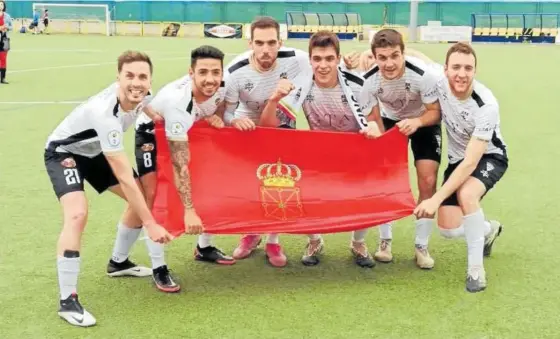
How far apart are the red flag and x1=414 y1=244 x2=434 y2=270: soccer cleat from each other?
0.40m

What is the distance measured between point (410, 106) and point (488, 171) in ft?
2.42

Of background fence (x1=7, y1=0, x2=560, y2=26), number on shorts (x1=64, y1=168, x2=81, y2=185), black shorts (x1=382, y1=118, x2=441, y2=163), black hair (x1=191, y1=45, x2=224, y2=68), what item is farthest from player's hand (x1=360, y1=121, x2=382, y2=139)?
background fence (x1=7, y1=0, x2=560, y2=26)

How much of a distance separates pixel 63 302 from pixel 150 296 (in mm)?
572

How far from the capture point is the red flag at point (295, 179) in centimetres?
468

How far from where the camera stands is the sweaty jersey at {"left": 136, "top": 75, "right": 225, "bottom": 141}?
427cm

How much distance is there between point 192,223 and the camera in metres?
4.39

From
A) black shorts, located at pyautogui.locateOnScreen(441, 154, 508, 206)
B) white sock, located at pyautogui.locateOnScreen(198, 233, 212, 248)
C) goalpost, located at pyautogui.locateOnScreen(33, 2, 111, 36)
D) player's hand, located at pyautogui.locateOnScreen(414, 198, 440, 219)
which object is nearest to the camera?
player's hand, located at pyautogui.locateOnScreen(414, 198, 440, 219)

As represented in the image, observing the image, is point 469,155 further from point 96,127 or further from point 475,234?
point 96,127

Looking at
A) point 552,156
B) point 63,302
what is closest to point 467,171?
point 63,302

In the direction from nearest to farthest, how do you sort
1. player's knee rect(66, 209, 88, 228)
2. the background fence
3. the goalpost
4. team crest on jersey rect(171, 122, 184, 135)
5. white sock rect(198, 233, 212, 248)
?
player's knee rect(66, 209, 88, 228) < team crest on jersey rect(171, 122, 184, 135) < white sock rect(198, 233, 212, 248) < the goalpost < the background fence

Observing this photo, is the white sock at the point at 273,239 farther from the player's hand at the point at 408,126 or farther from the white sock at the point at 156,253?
the player's hand at the point at 408,126

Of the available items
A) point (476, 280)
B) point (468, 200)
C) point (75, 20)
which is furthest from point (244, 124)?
point (75, 20)

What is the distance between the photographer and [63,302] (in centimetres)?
402

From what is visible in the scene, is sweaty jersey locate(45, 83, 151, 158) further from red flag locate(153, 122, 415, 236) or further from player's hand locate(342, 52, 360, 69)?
player's hand locate(342, 52, 360, 69)
